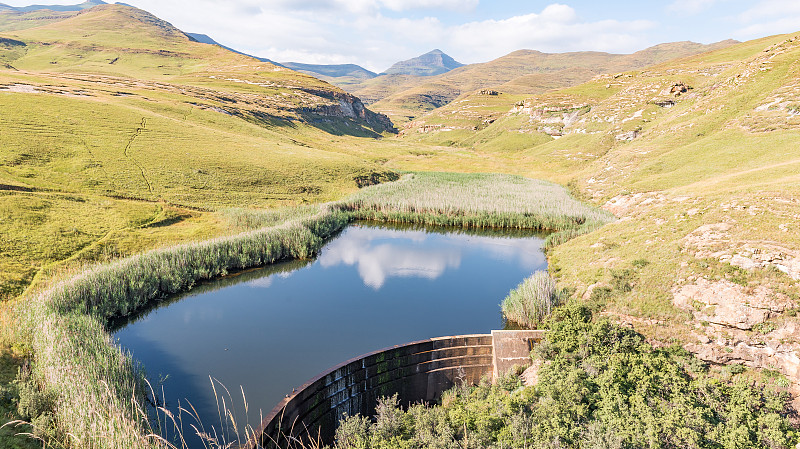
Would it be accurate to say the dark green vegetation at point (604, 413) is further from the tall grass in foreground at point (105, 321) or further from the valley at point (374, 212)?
the tall grass in foreground at point (105, 321)

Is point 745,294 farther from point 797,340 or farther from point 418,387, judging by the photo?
point 418,387

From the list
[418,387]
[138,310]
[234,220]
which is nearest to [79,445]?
[418,387]

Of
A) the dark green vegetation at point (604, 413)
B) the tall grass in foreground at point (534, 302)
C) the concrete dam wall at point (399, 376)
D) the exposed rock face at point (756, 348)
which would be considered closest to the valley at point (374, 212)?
the exposed rock face at point (756, 348)

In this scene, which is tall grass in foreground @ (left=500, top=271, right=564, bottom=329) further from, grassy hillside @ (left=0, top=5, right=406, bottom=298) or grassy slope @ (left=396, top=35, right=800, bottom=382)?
grassy hillside @ (left=0, top=5, right=406, bottom=298)

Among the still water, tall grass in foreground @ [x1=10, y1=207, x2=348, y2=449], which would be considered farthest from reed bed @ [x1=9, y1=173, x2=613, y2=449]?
the still water

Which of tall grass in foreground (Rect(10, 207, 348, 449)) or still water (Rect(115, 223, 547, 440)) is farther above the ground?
tall grass in foreground (Rect(10, 207, 348, 449))

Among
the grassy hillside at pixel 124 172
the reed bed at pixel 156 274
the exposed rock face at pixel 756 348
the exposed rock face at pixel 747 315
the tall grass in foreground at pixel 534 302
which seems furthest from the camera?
the grassy hillside at pixel 124 172

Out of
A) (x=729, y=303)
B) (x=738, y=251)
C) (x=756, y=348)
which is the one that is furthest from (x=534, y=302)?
(x=738, y=251)

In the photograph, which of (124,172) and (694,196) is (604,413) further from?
(124,172)
